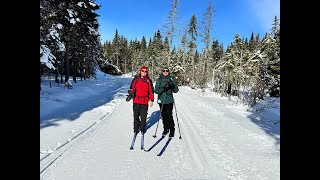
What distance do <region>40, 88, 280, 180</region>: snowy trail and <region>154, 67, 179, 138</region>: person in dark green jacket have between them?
0.52m

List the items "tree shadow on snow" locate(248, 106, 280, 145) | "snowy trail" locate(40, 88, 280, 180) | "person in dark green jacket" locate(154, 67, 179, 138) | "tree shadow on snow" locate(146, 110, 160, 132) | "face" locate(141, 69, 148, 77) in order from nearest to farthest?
"snowy trail" locate(40, 88, 280, 180) < "face" locate(141, 69, 148, 77) < "person in dark green jacket" locate(154, 67, 179, 138) < "tree shadow on snow" locate(248, 106, 280, 145) < "tree shadow on snow" locate(146, 110, 160, 132)

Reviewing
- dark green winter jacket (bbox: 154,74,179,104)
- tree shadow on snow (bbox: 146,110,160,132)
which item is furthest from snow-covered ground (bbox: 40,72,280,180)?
dark green winter jacket (bbox: 154,74,179,104)

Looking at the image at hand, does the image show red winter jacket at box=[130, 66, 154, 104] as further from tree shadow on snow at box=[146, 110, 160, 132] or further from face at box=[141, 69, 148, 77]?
tree shadow on snow at box=[146, 110, 160, 132]

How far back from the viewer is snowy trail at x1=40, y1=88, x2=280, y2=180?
5496 mm

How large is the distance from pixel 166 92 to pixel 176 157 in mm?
2720

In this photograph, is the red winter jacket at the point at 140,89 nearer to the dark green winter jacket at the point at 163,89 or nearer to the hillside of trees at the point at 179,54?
the dark green winter jacket at the point at 163,89

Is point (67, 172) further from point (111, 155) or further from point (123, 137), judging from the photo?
point (123, 137)

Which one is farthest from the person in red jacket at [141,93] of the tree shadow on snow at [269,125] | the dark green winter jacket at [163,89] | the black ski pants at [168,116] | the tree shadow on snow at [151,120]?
the tree shadow on snow at [269,125]

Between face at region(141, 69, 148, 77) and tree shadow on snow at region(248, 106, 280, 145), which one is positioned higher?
face at region(141, 69, 148, 77)

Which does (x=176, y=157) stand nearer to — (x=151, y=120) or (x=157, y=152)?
(x=157, y=152)


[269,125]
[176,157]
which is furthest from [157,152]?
[269,125]

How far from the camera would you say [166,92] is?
8906 millimetres
